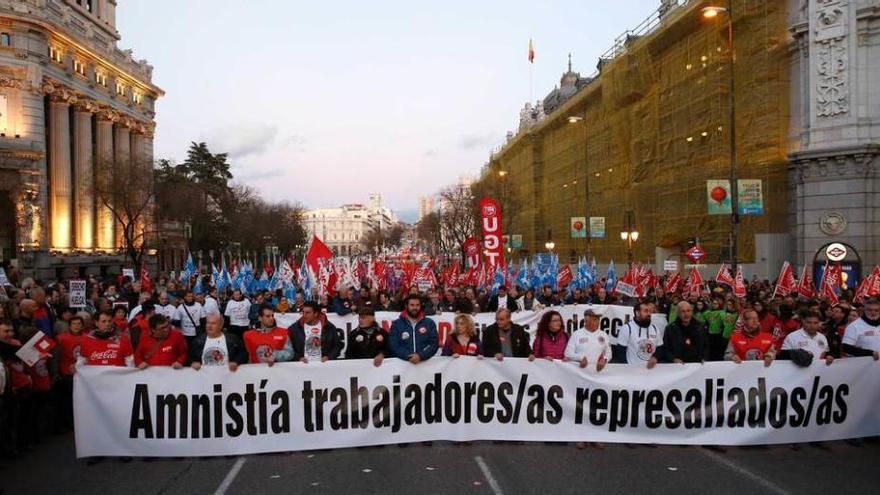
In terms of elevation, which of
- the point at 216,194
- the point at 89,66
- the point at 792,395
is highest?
the point at 89,66

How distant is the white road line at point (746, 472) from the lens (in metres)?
6.55

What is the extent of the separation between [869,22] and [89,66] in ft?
158

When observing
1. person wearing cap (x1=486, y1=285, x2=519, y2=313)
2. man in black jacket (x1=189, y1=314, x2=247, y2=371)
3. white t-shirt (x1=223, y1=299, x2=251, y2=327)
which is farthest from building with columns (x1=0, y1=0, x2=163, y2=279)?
man in black jacket (x1=189, y1=314, x2=247, y2=371)

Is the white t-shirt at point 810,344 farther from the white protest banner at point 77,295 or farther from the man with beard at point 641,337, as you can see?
the white protest banner at point 77,295

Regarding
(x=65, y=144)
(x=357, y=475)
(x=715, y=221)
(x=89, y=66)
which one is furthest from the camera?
(x=89, y=66)

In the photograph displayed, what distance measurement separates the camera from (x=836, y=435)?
8.10 m

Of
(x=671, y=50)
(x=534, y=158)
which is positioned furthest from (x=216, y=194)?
(x=671, y=50)

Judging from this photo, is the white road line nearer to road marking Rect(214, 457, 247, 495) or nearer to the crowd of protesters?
the crowd of protesters

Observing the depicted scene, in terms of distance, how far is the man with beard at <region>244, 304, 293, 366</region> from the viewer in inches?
328

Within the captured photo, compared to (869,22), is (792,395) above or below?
below

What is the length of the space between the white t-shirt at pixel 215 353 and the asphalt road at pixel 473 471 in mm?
1052

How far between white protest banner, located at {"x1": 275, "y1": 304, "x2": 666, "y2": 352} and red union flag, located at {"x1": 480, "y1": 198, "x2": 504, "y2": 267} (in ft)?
20.2

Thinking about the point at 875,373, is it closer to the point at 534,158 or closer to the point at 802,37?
the point at 802,37

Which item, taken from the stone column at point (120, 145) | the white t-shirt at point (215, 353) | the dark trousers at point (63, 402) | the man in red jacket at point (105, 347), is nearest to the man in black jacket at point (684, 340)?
the white t-shirt at point (215, 353)
